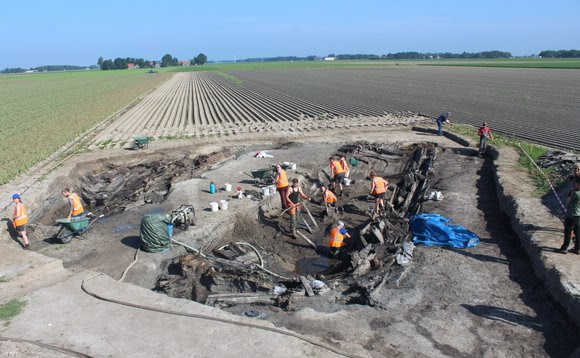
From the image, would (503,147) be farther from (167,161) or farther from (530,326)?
(167,161)

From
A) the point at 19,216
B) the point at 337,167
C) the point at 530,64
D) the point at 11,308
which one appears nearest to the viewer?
the point at 11,308

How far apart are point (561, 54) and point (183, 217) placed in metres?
182

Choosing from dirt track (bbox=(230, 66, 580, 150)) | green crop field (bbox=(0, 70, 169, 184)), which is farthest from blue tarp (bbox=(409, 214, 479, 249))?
green crop field (bbox=(0, 70, 169, 184))

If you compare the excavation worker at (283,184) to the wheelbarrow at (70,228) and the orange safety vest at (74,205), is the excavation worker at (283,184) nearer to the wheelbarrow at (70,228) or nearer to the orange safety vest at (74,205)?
the wheelbarrow at (70,228)

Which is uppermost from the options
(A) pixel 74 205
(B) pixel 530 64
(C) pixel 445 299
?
(B) pixel 530 64

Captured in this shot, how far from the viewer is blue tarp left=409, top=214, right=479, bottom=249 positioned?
36.2ft

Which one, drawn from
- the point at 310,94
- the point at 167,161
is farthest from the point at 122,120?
the point at 310,94

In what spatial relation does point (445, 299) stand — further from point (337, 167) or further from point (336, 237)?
point (337, 167)

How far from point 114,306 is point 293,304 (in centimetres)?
328

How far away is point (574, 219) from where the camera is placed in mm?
9211

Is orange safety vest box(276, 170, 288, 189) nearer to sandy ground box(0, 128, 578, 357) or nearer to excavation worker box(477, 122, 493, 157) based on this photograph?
sandy ground box(0, 128, 578, 357)

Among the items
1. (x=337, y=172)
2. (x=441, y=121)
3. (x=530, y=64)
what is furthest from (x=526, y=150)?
(x=530, y=64)

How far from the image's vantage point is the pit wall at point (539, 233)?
326 inches

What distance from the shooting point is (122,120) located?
103 ft
